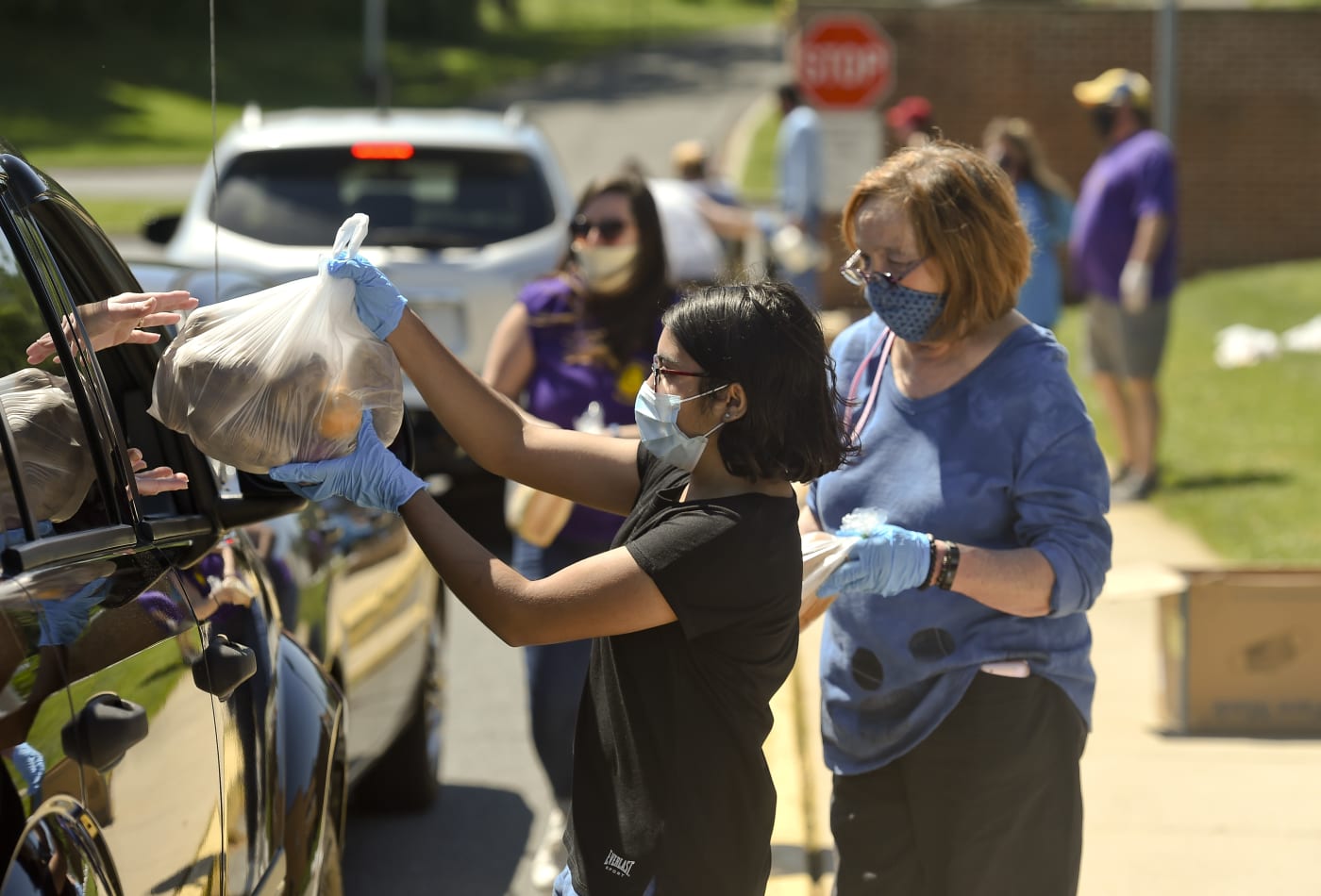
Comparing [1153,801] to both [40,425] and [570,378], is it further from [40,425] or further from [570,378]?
[40,425]

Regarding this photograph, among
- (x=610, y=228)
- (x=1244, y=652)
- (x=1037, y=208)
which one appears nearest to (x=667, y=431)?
(x=610, y=228)

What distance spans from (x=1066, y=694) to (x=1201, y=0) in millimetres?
23417

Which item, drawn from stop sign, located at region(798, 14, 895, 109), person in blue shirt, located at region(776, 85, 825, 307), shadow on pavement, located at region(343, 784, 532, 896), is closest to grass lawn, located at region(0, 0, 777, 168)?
stop sign, located at region(798, 14, 895, 109)

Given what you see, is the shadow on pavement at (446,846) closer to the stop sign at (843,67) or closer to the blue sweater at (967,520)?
the blue sweater at (967,520)

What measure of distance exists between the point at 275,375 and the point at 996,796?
5.07 ft

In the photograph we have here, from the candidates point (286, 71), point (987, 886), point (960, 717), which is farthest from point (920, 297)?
point (286, 71)

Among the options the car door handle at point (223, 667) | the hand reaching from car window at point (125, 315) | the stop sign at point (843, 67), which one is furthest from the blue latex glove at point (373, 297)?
the stop sign at point (843, 67)

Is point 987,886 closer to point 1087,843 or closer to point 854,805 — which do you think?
point 854,805

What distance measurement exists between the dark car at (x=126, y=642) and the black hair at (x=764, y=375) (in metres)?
0.89

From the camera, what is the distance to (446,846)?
210 inches

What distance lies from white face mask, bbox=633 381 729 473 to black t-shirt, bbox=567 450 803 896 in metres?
0.08

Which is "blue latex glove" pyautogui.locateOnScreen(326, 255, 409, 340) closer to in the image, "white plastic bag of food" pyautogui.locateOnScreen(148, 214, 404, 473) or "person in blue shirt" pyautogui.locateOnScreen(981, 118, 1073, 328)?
"white plastic bag of food" pyautogui.locateOnScreen(148, 214, 404, 473)

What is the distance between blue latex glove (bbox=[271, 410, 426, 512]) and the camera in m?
2.56

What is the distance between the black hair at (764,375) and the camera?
2.60 meters
